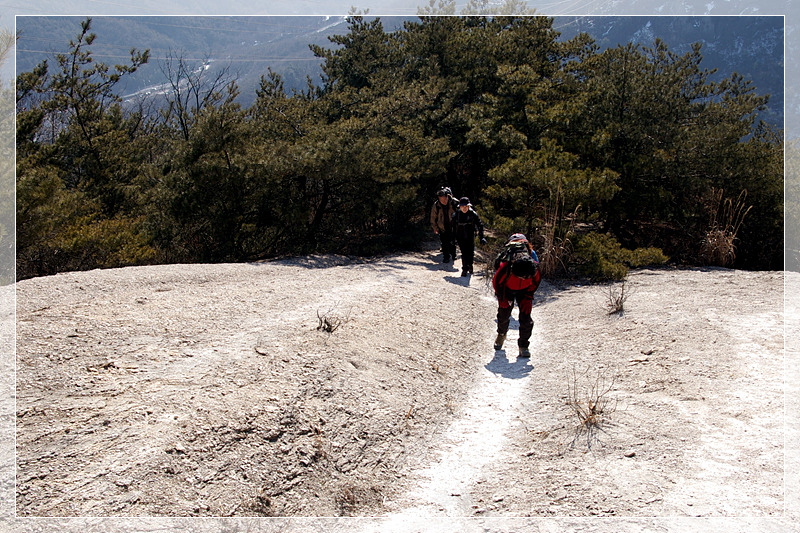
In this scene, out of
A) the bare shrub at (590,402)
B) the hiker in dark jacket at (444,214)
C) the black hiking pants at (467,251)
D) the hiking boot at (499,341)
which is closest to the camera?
the bare shrub at (590,402)

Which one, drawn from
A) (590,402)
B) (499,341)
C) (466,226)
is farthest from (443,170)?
(590,402)

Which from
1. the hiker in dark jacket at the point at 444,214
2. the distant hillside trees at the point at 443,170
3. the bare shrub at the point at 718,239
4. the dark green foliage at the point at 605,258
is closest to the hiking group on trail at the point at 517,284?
the dark green foliage at the point at 605,258

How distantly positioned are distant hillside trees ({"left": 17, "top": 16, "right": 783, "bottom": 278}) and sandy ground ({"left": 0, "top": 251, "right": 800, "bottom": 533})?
174 inches

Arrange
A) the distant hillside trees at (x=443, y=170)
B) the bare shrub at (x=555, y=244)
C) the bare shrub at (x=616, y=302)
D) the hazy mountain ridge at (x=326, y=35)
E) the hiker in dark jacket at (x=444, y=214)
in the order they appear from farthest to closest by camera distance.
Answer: the hazy mountain ridge at (x=326, y=35) → the distant hillside trees at (x=443, y=170) → the hiker in dark jacket at (x=444, y=214) → the bare shrub at (x=555, y=244) → the bare shrub at (x=616, y=302)

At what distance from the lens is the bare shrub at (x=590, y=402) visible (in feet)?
14.4

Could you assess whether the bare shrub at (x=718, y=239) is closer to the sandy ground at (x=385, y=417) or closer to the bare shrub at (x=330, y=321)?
the sandy ground at (x=385, y=417)

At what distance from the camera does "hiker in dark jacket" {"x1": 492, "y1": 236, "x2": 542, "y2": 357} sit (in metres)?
6.16

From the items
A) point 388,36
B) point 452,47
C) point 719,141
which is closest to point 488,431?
point 719,141

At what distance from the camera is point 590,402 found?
4.61 metres

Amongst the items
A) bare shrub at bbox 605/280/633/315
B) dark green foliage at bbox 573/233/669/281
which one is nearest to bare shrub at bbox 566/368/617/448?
bare shrub at bbox 605/280/633/315

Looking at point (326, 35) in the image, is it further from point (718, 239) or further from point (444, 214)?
point (718, 239)

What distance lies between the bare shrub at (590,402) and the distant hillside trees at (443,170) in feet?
15.1

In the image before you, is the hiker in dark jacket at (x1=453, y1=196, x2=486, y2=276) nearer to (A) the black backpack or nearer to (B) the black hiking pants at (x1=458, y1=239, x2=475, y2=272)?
(B) the black hiking pants at (x1=458, y1=239, x2=475, y2=272)

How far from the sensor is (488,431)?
4742 millimetres
